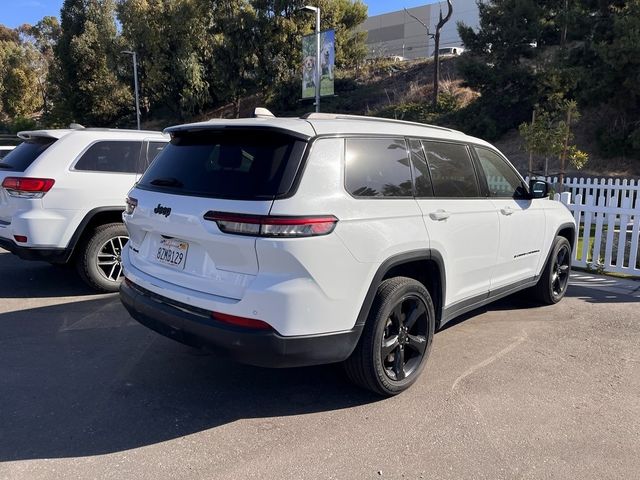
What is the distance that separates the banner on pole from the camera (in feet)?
63.5

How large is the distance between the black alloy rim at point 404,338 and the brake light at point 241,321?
920 millimetres

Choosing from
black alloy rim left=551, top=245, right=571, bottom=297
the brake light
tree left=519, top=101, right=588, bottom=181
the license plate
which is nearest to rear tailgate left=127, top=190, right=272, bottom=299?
the license plate

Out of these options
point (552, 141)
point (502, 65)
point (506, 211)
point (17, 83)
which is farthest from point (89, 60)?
point (506, 211)

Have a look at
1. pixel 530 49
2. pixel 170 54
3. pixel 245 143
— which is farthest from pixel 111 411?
pixel 170 54

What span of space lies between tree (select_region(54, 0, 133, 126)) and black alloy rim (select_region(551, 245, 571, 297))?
40790mm

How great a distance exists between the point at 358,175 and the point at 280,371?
1.70 meters

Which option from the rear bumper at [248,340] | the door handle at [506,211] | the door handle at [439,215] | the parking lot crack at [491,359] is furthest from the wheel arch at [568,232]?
the rear bumper at [248,340]

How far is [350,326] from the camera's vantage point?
327cm

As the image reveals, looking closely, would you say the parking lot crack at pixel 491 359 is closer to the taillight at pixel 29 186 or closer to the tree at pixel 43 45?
the taillight at pixel 29 186

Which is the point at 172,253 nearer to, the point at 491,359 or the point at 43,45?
the point at 491,359

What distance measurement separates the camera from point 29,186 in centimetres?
561

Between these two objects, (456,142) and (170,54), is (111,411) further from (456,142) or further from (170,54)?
(170,54)

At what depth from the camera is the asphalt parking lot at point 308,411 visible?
295 cm

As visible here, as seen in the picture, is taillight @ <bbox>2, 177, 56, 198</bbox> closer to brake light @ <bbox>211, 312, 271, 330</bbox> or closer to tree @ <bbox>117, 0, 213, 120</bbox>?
brake light @ <bbox>211, 312, 271, 330</bbox>
